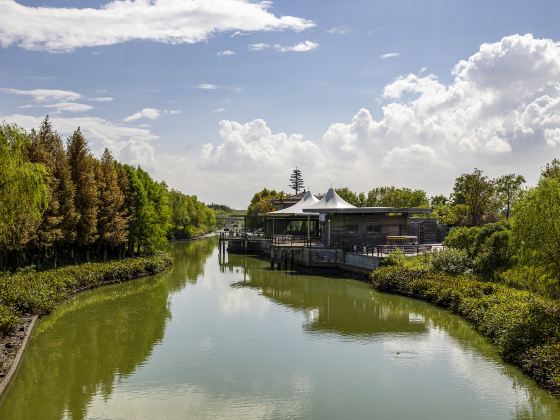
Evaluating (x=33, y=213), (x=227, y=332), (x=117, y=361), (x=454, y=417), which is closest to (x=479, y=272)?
(x=227, y=332)

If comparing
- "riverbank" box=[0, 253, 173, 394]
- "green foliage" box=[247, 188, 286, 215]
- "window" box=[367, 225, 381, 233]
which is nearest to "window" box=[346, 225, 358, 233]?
"window" box=[367, 225, 381, 233]

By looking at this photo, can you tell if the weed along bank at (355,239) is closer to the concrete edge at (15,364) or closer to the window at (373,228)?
the window at (373,228)

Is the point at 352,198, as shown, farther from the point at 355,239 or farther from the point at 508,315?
the point at 508,315

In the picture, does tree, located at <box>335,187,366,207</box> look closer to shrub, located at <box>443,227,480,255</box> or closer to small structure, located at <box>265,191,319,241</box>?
small structure, located at <box>265,191,319,241</box>

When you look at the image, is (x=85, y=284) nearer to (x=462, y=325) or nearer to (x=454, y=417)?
(x=462, y=325)

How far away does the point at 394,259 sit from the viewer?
122ft

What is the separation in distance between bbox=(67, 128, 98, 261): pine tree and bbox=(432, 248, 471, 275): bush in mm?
23372

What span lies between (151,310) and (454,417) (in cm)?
1905

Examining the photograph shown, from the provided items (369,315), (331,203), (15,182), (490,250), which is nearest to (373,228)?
(331,203)

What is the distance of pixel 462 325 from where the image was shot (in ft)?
81.8

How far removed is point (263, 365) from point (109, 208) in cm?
2681

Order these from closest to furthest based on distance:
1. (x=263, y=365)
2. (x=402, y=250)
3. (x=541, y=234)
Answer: (x=263, y=365) < (x=541, y=234) < (x=402, y=250)

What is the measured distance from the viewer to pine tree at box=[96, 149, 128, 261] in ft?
138

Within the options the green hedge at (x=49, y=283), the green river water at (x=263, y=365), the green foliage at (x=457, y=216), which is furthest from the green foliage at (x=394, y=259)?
the green hedge at (x=49, y=283)
